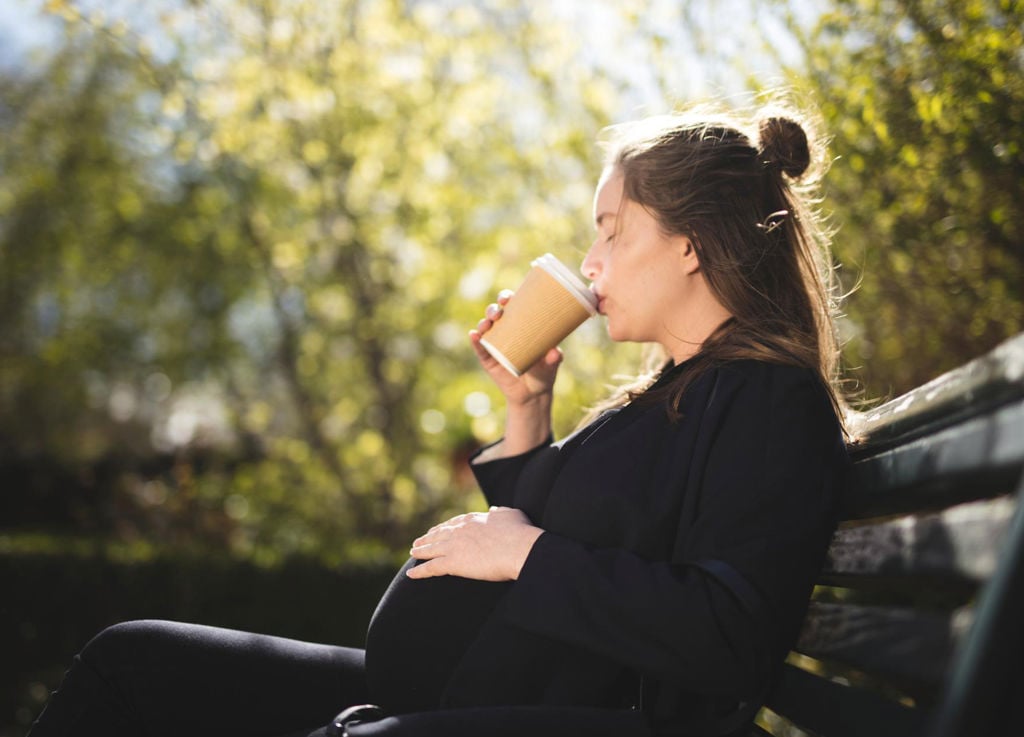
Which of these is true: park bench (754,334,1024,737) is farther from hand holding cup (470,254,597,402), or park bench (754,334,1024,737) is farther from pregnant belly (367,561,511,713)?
hand holding cup (470,254,597,402)

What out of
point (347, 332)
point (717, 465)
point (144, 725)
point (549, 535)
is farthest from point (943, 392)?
point (347, 332)

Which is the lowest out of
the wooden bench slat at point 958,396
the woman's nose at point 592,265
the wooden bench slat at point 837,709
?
the wooden bench slat at point 837,709

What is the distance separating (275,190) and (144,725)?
6.88m

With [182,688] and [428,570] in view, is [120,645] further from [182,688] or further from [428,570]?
[428,570]

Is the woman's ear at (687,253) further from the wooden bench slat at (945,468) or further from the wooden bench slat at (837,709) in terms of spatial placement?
the wooden bench slat at (837,709)

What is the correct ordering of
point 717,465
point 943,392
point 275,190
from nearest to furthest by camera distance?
point 943,392 → point 717,465 → point 275,190

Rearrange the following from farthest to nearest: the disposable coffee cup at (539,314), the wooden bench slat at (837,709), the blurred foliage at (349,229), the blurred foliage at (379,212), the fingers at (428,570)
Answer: the blurred foliage at (349,229) → the blurred foliage at (379,212) → the disposable coffee cup at (539,314) → the fingers at (428,570) → the wooden bench slat at (837,709)

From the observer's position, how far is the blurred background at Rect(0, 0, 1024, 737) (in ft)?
9.63

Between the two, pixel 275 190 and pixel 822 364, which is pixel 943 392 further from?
pixel 275 190

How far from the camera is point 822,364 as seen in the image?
1787mm

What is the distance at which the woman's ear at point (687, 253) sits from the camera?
1863 mm

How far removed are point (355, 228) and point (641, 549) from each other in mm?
6760

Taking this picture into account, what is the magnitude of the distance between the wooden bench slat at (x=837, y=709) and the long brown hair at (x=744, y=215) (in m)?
0.52

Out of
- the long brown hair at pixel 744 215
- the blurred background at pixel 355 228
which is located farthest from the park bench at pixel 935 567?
the blurred background at pixel 355 228
